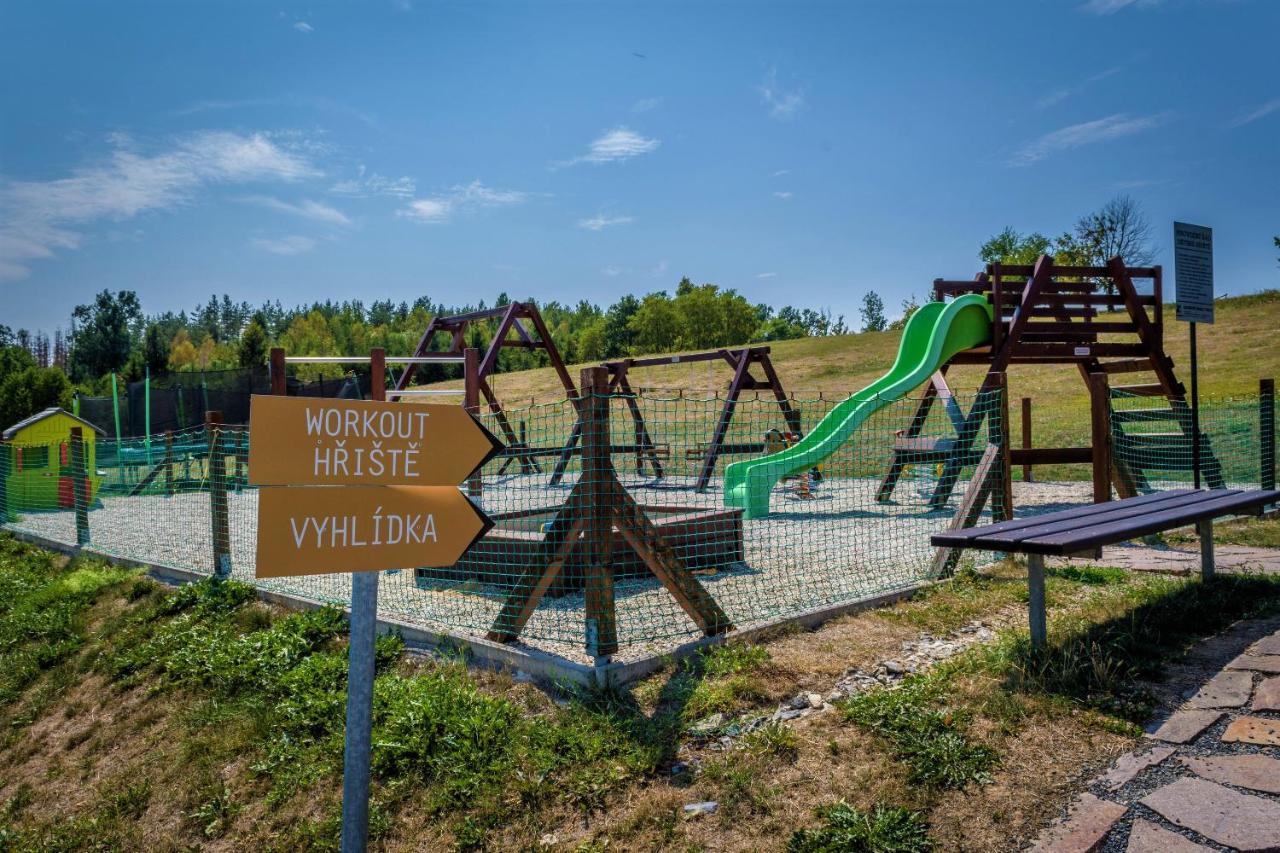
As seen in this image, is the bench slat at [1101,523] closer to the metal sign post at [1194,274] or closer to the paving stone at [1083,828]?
the paving stone at [1083,828]

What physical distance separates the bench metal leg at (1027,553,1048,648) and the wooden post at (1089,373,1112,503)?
2770 millimetres

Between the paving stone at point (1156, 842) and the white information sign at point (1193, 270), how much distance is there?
589 cm

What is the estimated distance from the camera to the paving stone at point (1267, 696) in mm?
3037

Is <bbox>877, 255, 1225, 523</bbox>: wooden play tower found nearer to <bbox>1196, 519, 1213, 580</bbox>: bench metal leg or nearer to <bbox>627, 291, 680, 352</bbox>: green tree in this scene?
<bbox>1196, 519, 1213, 580</bbox>: bench metal leg

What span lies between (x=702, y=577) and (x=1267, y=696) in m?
3.38

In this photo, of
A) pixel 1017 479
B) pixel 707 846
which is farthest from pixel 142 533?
pixel 1017 479

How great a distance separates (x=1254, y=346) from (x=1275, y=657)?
26.2 m

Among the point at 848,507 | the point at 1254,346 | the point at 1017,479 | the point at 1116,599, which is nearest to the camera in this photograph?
the point at 1116,599

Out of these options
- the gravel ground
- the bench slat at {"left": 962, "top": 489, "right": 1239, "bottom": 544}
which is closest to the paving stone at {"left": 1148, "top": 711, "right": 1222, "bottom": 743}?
the bench slat at {"left": 962, "top": 489, "right": 1239, "bottom": 544}

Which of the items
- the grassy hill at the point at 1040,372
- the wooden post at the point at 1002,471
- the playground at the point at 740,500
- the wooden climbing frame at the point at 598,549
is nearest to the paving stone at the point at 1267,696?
the playground at the point at 740,500

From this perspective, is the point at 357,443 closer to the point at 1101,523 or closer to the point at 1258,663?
the point at 1101,523

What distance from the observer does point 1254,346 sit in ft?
79.6

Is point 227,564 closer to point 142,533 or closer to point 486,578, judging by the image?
point 486,578

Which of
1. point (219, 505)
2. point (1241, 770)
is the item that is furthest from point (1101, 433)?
point (219, 505)
